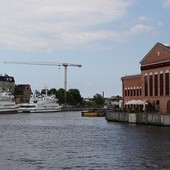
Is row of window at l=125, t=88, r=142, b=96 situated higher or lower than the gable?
lower

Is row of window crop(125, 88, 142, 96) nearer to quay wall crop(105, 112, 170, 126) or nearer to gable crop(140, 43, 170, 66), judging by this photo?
quay wall crop(105, 112, 170, 126)

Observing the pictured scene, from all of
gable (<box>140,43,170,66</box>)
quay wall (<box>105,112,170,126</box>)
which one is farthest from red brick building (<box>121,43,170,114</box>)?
quay wall (<box>105,112,170,126</box>)

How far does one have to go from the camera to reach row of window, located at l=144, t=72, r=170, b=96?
117 metres

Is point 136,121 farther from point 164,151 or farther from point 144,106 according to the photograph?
point 164,151

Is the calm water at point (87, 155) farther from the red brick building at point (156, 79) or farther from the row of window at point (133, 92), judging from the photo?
the row of window at point (133, 92)

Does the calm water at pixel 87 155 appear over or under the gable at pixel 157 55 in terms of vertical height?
under

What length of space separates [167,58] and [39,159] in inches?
2937

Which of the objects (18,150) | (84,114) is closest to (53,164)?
(18,150)

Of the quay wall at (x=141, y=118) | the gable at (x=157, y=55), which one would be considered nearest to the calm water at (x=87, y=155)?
the quay wall at (x=141, y=118)

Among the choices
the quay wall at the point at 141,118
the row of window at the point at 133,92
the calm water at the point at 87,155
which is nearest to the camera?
the calm water at the point at 87,155

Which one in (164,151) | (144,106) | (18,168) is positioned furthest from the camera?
(144,106)

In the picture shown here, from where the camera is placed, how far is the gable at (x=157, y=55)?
117988 millimetres

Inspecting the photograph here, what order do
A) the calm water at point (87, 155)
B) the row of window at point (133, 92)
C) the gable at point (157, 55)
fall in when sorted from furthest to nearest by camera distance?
the row of window at point (133, 92)
the gable at point (157, 55)
the calm water at point (87, 155)

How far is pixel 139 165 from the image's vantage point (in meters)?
42.9
